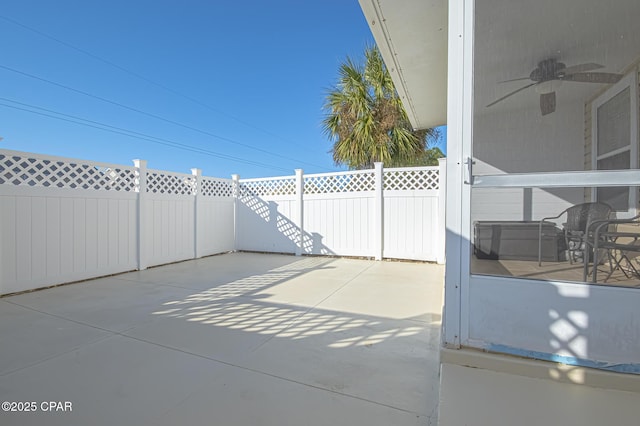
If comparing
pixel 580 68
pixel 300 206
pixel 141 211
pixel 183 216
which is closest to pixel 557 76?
pixel 580 68

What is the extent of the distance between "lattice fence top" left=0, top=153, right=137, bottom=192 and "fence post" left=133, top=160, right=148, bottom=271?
4.1 inches

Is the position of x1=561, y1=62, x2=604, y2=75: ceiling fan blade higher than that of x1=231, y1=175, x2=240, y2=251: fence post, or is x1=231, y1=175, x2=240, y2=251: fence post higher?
x1=561, y1=62, x2=604, y2=75: ceiling fan blade

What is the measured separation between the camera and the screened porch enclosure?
148cm

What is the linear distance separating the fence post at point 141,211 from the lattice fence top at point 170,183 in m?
0.16

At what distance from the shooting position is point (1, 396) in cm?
149

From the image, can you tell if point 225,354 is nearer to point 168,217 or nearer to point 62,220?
point 62,220

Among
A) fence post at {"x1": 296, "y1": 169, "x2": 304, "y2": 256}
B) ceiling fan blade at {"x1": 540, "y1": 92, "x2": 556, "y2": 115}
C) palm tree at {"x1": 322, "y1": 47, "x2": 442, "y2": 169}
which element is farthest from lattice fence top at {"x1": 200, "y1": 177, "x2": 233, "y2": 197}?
ceiling fan blade at {"x1": 540, "y1": 92, "x2": 556, "y2": 115}

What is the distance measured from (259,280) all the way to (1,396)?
2787mm

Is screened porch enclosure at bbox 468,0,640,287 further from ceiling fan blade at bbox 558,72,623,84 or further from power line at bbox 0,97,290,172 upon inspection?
power line at bbox 0,97,290,172

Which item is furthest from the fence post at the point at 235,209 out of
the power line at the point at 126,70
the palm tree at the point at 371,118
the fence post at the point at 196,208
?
the power line at the point at 126,70

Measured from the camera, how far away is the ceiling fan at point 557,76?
1.91 metres

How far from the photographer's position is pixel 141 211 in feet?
16.2

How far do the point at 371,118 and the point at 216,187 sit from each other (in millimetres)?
4450

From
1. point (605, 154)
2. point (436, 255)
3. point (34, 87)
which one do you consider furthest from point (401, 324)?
point (34, 87)
